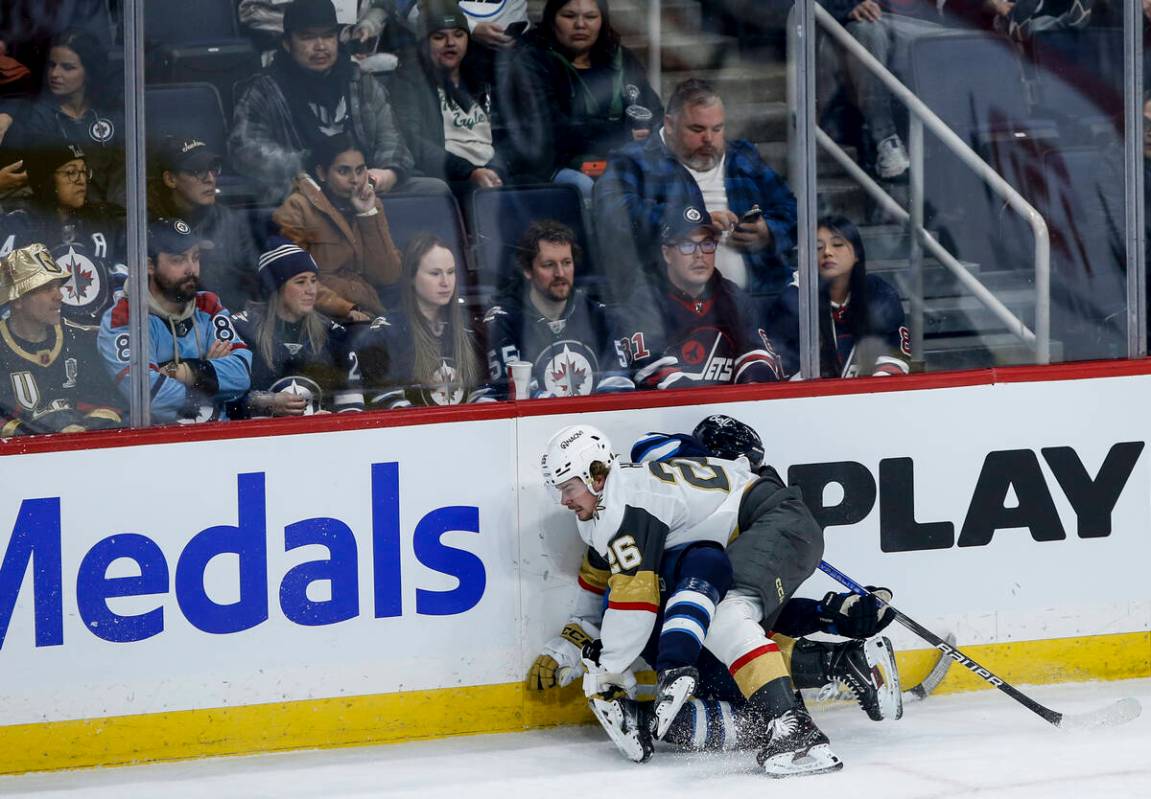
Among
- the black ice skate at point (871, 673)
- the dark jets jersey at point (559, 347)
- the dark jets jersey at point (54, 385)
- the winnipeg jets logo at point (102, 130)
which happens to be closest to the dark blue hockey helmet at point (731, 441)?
the dark jets jersey at point (559, 347)

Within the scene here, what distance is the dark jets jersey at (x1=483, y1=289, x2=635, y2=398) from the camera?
4.19 metres

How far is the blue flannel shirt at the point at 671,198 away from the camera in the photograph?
13.9ft

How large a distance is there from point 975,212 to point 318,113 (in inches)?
71.8

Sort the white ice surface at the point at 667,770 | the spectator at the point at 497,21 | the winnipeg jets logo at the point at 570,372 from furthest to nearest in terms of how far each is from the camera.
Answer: the winnipeg jets logo at the point at 570,372 → the spectator at the point at 497,21 → the white ice surface at the point at 667,770

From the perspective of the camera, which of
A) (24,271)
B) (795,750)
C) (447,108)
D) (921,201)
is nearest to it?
(795,750)

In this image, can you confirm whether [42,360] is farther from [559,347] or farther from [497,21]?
[497,21]

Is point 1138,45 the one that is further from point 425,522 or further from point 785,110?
point 425,522

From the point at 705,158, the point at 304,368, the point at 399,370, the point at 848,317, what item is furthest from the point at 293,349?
the point at 848,317

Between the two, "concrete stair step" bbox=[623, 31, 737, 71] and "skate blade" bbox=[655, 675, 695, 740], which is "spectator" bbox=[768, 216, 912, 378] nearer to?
"concrete stair step" bbox=[623, 31, 737, 71]

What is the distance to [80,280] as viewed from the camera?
12.8 ft

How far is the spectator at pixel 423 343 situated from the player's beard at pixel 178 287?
424 mm

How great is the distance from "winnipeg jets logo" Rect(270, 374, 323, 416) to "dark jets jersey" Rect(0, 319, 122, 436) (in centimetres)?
40

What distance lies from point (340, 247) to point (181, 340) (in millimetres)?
457

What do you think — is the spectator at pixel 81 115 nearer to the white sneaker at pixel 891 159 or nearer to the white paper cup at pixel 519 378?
the white paper cup at pixel 519 378
